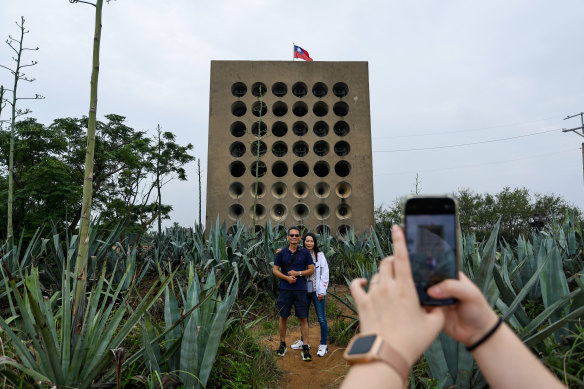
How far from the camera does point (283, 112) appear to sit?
2217cm

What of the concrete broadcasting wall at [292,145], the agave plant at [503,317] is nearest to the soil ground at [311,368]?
the agave plant at [503,317]

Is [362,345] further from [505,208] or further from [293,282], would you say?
[505,208]

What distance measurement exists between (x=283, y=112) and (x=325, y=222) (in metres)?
7.77

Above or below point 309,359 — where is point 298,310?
above

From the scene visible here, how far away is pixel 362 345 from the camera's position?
59 centimetres

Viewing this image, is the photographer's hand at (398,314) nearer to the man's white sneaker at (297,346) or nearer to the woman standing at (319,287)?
the woman standing at (319,287)

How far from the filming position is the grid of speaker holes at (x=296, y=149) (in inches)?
796

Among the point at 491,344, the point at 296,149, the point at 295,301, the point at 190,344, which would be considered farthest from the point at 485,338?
the point at 296,149

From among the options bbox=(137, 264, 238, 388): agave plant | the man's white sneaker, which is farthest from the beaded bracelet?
the man's white sneaker

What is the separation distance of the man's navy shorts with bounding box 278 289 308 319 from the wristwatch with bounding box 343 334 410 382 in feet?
11.9

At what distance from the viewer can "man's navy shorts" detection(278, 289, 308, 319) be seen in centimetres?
404

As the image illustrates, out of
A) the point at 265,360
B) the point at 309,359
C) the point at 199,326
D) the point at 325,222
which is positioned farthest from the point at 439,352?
the point at 325,222

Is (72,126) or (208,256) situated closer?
(208,256)

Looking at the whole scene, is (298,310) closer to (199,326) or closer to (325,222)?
(199,326)
